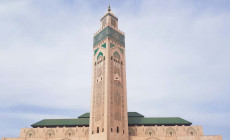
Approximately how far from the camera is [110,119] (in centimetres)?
3005

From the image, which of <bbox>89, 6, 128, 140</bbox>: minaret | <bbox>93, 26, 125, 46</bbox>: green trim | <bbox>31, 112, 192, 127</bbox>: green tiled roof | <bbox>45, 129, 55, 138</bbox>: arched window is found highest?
<bbox>93, 26, 125, 46</bbox>: green trim

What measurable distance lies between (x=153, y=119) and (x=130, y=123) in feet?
15.8

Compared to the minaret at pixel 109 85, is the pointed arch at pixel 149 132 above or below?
below

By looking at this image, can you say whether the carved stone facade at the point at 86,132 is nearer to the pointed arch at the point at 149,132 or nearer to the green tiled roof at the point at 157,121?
the pointed arch at the point at 149,132

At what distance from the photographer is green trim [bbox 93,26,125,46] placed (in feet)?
118

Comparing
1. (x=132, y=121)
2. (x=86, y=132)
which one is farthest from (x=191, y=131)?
(x=86, y=132)

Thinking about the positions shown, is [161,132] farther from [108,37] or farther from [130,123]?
[108,37]

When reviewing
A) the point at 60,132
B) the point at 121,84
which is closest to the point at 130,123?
the point at 121,84

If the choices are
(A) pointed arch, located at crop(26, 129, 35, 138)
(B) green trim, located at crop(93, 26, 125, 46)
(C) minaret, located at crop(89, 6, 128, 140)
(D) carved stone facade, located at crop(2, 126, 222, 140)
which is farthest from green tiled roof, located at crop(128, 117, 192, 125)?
(A) pointed arch, located at crop(26, 129, 35, 138)

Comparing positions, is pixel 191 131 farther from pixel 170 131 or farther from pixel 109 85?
pixel 109 85

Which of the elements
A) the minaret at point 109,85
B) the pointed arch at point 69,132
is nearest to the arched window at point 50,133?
the pointed arch at point 69,132

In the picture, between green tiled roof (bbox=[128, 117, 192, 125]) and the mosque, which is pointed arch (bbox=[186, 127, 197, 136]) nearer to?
the mosque

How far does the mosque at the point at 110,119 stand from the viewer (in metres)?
31.0

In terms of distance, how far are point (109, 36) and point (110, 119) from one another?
14.6 metres
